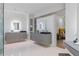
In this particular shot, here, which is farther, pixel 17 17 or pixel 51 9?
pixel 17 17

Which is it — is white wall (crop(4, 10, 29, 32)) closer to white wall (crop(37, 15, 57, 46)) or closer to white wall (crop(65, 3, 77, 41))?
white wall (crop(37, 15, 57, 46))

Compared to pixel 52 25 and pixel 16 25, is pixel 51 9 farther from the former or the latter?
pixel 16 25

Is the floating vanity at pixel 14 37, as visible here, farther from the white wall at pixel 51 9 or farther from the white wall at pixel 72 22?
the white wall at pixel 72 22

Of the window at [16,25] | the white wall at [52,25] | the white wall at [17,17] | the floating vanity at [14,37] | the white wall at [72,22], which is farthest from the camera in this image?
the window at [16,25]

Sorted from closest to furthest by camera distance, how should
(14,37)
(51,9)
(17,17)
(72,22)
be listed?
(72,22)
(51,9)
(14,37)
(17,17)

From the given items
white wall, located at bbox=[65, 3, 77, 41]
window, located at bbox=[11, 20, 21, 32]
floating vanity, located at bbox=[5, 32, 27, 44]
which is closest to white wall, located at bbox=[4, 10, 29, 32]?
window, located at bbox=[11, 20, 21, 32]

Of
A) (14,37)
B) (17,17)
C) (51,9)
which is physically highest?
(51,9)

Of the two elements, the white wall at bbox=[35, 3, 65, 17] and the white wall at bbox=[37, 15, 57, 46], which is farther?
the white wall at bbox=[37, 15, 57, 46]

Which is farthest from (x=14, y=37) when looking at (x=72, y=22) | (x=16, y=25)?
(x=72, y=22)

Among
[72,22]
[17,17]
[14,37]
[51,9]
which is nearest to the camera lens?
[72,22]

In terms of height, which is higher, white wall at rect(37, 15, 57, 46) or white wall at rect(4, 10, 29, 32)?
white wall at rect(4, 10, 29, 32)

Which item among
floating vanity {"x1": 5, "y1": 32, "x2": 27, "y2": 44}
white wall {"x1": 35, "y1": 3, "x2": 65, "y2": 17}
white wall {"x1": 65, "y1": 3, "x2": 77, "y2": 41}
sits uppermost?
white wall {"x1": 35, "y1": 3, "x2": 65, "y2": 17}

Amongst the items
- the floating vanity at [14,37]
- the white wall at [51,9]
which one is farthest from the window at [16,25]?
the white wall at [51,9]

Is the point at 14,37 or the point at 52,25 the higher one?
the point at 52,25
